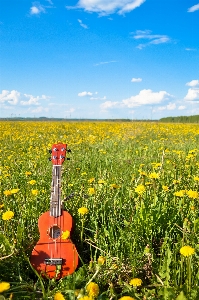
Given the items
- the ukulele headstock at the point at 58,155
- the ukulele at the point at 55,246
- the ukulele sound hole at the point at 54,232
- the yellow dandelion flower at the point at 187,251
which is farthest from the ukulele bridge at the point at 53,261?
the yellow dandelion flower at the point at 187,251

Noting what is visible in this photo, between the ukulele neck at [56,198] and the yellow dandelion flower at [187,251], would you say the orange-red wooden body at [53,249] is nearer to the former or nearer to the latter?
the ukulele neck at [56,198]

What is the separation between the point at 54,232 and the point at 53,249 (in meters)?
0.16

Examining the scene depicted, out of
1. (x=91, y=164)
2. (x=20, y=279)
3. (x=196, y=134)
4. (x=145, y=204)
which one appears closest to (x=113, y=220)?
(x=145, y=204)

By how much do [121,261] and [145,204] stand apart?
581 mm

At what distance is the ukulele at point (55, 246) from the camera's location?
2068 millimetres

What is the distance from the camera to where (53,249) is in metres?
2.16

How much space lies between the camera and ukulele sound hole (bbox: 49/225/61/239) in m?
2.27

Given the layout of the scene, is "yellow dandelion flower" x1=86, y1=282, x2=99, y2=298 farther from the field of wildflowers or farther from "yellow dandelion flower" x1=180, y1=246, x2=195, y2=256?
"yellow dandelion flower" x1=180, y1=246, x2=195, y2=256

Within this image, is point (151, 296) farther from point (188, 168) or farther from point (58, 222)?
point (188, 168)

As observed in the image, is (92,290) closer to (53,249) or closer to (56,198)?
(53,249)

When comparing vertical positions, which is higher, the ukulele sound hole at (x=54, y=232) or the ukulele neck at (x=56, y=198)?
the ukulele neck at (x=56, y=198)

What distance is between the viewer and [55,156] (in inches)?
101

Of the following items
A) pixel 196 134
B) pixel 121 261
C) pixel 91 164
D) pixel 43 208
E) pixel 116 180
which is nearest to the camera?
pixel 121 261

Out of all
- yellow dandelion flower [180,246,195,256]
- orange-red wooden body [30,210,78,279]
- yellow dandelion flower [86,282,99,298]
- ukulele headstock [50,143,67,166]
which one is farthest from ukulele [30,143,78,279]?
yellow dandelion flower [180,246,195,256]
